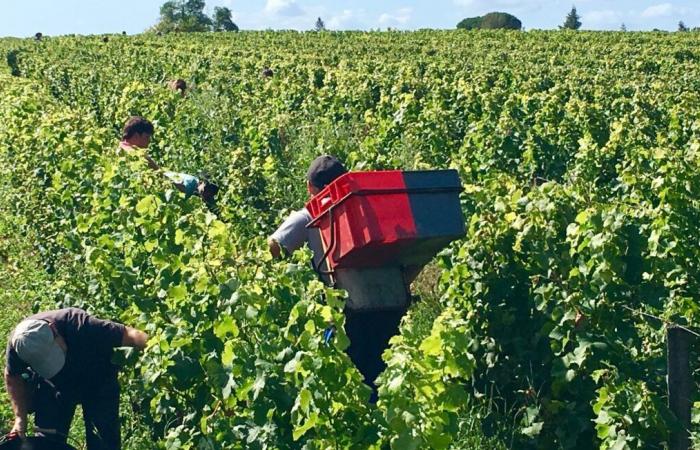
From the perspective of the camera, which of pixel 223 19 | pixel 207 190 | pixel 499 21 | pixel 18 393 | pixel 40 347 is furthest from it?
pixel 223 19

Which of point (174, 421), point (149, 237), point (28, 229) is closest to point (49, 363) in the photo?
point (174, 421)

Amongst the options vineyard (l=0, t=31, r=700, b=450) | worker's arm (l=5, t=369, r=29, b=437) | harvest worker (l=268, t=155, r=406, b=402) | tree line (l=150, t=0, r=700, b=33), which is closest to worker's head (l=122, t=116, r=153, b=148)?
vineyard (l=0, t=31, r=700, b=450)

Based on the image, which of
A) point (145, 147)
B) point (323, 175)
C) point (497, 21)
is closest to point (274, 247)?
point (323, 175)

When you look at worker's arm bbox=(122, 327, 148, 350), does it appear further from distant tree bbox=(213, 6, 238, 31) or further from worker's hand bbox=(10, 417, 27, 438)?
distant tree bbox=(213, 6, 238, 31)

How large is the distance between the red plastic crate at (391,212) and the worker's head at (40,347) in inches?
52.6

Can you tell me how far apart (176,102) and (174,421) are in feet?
30.6

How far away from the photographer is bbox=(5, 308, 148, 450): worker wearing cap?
193 inches

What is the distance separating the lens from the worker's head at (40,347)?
485 cm

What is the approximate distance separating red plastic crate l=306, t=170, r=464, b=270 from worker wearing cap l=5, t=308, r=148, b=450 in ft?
3.46

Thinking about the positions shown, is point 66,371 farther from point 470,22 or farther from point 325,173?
point 470,22

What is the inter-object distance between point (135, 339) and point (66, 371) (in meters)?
0.34

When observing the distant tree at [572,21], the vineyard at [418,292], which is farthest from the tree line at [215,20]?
the vineyard at [418,292]

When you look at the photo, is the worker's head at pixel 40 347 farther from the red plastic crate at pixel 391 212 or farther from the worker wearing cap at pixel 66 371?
the red plastic crate at pixel 391 212

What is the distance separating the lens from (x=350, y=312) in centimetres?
560
